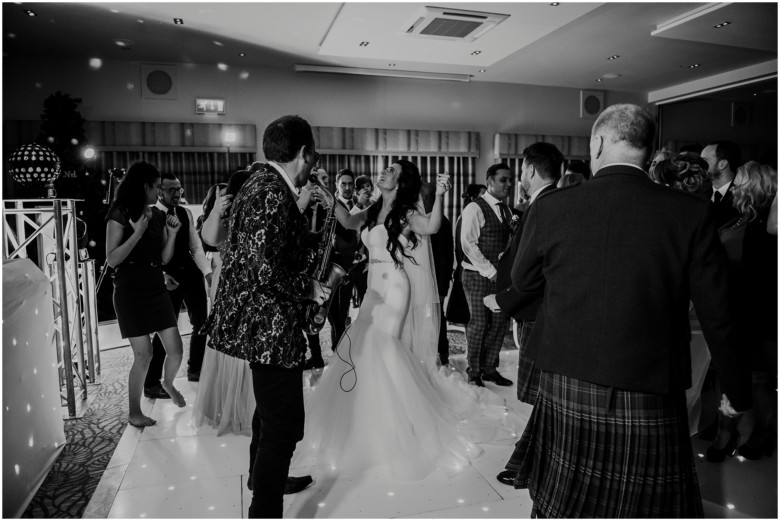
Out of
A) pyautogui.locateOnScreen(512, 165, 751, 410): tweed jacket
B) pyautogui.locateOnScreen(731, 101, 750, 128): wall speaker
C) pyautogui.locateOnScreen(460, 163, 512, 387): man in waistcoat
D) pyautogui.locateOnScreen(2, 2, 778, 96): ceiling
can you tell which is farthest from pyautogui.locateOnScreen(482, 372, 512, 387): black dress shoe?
pyautogui.locateOnScreen(731, 101, 750, 128): wall speaker

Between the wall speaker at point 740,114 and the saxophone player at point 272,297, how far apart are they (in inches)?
386

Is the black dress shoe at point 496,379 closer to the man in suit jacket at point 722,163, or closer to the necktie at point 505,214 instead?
the necktie at point 505,214

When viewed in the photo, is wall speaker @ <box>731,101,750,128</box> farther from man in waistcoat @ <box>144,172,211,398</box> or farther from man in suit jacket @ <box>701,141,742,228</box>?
man in waistcoat @ <box>144,172,211,398</box>

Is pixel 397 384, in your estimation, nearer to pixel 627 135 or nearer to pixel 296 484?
pixel 296 484

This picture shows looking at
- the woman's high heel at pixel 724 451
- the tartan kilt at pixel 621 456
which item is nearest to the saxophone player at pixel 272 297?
the tartan kilt at pixel 621 456

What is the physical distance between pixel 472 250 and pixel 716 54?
5.44 m

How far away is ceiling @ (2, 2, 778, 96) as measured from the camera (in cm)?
516

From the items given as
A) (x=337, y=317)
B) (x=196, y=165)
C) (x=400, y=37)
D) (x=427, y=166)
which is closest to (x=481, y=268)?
(x=337, y=317)

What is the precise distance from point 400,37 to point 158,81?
138 inches

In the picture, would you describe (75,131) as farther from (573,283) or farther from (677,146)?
(677,146)

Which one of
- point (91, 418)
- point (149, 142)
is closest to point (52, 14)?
point (149, 142)

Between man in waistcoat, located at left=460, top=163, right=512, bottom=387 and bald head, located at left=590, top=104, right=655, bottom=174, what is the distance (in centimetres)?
228

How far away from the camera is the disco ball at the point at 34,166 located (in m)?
3.72

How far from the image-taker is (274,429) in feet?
6.13
